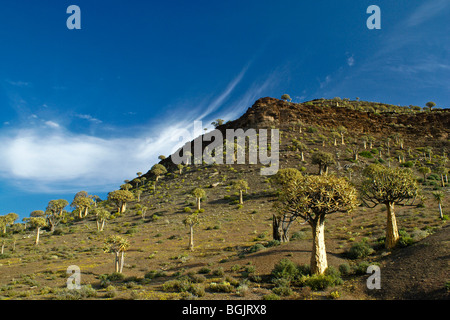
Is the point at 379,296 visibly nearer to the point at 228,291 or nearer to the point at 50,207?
the point at 228,291

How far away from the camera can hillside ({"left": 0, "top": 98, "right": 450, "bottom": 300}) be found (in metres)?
12.2

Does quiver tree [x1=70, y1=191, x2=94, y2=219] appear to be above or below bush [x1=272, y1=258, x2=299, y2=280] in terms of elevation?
above

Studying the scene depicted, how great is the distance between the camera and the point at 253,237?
2872 cm

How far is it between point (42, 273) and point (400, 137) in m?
93.2

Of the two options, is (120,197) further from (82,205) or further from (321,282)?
(321,282)

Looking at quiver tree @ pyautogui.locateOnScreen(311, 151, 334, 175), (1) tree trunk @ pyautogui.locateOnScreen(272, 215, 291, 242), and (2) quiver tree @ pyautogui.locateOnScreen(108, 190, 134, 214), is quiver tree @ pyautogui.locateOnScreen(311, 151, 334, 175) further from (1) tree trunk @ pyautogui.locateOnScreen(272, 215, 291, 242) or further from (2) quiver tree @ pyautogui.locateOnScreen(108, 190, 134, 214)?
(2) quiver tree @ pyautogui.locateOnScreen(108, 190, 134, 214)

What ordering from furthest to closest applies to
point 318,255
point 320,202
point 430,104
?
point 430,104, point 320,202, point 318,255

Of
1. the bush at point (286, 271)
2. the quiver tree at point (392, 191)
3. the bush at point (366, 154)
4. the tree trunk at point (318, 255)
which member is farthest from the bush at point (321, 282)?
the bush at point (366, 154)

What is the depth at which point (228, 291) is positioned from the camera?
40.1 ft

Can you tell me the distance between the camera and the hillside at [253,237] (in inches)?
482

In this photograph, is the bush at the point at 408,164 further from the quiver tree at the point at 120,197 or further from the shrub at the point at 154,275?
the quiver tree at the point at 120,197

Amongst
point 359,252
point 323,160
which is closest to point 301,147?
point 323,160

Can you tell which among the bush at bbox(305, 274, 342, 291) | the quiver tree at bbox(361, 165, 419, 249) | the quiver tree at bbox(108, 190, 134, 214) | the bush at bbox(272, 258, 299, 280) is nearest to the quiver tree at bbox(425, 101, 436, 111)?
the quiver tree at bbox(361, 165, 419, 249)
